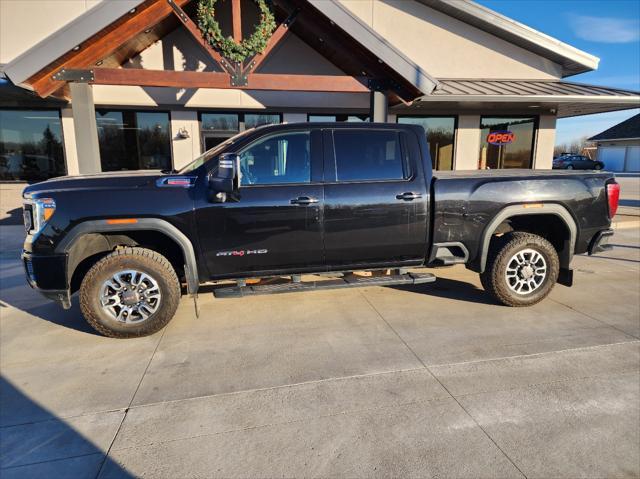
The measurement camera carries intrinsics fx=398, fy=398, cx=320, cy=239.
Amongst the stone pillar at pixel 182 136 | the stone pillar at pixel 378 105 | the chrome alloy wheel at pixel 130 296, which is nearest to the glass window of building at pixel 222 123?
the stone pillar at pixel 182 136

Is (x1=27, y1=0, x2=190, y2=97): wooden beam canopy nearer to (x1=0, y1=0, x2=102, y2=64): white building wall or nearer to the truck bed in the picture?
(x1=0, y1=0, x2=102, y2=64): white building wall

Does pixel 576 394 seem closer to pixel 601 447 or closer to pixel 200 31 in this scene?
pixel 601 447

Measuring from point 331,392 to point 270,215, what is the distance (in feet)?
6.15

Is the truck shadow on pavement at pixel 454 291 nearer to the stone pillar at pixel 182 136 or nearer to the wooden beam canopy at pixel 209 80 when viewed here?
the wooden beam canopy at pixel 209 80

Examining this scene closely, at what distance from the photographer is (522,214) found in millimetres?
4707

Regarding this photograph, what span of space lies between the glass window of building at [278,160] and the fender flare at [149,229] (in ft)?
2.87

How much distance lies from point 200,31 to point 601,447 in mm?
8806

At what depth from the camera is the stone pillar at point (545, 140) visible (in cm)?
1272

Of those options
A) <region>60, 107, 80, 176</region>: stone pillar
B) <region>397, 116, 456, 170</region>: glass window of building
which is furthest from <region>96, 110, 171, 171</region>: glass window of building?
<region>397, 116, 456, 170</region>: glass window of building

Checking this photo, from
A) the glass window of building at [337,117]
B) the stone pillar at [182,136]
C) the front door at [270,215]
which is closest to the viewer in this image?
the front door at [270,215]

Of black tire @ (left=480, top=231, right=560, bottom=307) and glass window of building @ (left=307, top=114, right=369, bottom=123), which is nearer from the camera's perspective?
black tire @ (left=480, top=231, right=560, bottom=307)

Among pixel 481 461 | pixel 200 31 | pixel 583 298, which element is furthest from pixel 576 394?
pixel 200 31

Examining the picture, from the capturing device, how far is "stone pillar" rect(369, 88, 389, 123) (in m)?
8.65

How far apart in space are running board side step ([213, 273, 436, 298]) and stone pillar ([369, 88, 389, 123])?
496 centimetres
